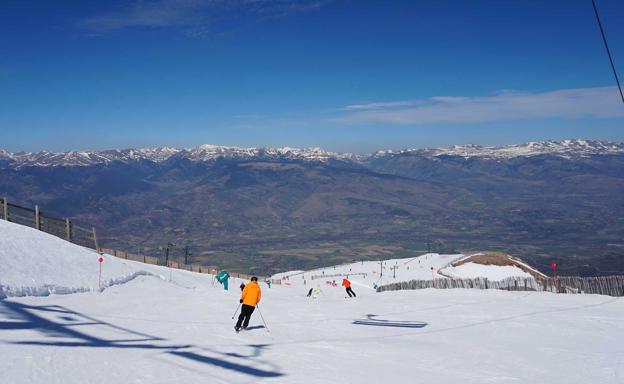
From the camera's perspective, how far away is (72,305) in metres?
14.9

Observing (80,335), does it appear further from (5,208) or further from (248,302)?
(5,208)

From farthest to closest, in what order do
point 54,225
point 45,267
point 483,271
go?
point 483,271 → point 54,225 → point 45,267

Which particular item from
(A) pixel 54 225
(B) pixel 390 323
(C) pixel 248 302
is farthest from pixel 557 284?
(A) pixel 54 225

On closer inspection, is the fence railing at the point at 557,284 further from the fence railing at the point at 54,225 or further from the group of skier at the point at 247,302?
the fence railing at the point at 54,225

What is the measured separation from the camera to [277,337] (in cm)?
1282

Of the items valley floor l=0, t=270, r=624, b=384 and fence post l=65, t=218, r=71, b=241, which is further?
fence post l=65, t=218, r=71, b=241

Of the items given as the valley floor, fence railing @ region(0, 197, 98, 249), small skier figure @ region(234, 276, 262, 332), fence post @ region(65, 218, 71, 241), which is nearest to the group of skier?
small skier figure @ region(234, 276, 262, 332)

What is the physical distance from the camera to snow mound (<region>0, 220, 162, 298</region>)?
1585 cm

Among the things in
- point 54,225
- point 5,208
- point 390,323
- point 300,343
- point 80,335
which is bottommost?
point 390,323

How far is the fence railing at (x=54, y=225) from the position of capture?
2667 cm

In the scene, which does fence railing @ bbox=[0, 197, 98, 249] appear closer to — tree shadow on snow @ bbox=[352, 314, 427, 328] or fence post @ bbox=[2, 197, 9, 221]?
fence post @ bbox=[2, 197, 9, 221]

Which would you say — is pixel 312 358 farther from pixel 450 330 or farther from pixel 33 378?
pixel 450 330

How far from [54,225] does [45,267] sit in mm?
11683

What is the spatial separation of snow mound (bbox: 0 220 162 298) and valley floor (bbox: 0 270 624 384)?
27.5 inches
